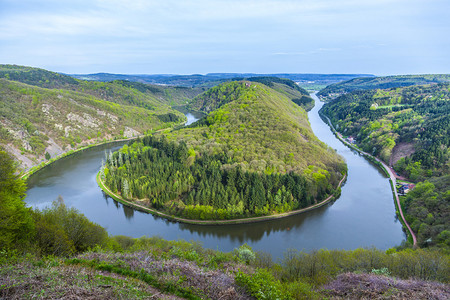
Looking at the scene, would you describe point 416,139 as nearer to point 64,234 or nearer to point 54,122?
point 64,234

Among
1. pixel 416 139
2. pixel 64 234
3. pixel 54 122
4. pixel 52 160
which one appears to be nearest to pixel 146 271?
pixel 64 234

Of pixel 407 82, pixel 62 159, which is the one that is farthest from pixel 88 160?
pixel 407 82

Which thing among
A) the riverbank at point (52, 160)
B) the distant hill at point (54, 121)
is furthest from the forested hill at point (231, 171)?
the distant hill at point (54, 121)

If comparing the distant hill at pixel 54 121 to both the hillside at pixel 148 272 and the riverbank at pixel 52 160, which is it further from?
the hillside at pixel 148 272

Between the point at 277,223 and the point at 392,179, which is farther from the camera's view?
the point at 392,179

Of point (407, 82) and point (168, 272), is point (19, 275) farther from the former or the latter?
point (407, 82)

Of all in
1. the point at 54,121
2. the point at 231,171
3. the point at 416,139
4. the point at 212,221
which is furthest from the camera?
the point at 54,121

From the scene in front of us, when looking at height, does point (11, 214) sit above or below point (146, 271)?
above
